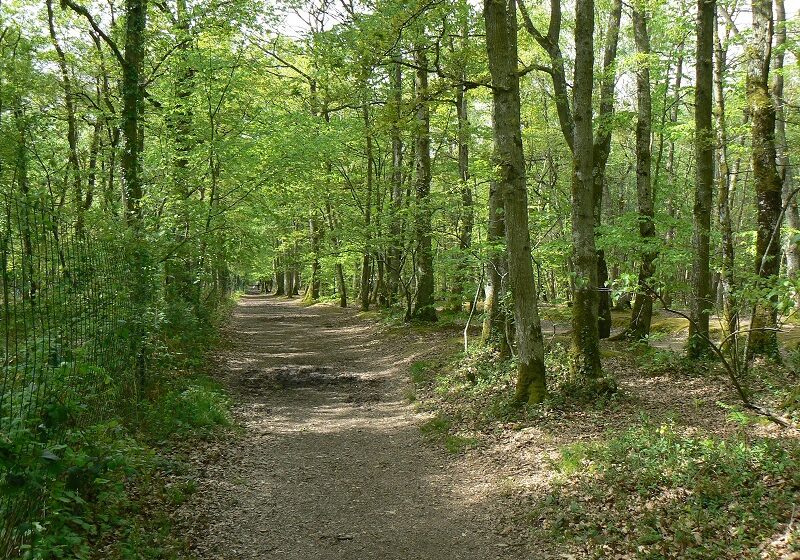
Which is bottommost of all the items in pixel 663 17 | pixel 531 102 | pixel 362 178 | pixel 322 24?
pixel 362 178

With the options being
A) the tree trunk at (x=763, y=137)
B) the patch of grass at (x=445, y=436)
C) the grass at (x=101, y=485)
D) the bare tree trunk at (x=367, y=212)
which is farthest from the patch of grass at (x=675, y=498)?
the bare tree trunk at (x=367, y=212)

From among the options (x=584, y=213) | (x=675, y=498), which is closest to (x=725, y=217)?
(x=584, y=213)

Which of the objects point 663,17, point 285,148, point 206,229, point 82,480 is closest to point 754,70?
point 663,17

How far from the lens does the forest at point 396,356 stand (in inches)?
186

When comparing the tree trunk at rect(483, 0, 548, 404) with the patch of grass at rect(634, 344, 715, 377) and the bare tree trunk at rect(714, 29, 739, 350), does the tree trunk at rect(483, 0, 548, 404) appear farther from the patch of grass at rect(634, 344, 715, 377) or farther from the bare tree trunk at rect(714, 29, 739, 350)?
the patch of grass at rect(634, 344, 715, 377)

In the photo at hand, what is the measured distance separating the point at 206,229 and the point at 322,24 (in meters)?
16.7

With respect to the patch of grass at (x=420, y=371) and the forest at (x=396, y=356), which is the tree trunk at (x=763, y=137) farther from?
the patch of grass at (x=420, y=371)

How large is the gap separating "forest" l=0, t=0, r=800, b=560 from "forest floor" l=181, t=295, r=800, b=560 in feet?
0.12

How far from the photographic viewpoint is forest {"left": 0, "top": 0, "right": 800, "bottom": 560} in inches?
186

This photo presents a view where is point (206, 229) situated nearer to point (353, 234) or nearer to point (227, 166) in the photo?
point (227, 166)

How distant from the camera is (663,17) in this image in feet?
44.2

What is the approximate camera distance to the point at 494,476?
691 centimetres

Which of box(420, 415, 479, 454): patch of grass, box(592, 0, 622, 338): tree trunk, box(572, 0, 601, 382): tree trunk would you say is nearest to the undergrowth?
box(420, 415, 479, 454): patch of grass

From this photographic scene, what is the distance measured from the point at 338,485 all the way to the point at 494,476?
2.07 m
